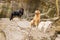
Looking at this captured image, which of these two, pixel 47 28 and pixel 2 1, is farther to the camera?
pixel 2 1

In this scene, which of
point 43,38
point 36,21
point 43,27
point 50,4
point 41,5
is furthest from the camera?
point 41,5

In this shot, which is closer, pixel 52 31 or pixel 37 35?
Result: pixel 37 35

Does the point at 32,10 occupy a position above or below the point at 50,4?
below

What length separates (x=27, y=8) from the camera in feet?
48.8

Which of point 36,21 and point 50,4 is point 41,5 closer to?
point 50,4

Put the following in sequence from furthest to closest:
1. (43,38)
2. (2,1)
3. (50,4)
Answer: (2,1) < (50,4) < (43,38)

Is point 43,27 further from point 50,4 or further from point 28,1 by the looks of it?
point 28,1

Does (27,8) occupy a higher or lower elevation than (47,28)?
lower

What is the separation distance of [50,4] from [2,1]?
441 centimetres

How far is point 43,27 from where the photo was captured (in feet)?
20.3

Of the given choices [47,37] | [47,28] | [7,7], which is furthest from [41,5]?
[47,37]

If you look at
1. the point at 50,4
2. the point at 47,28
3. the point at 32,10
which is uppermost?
the point at 47,28

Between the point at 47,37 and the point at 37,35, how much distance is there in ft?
1.01

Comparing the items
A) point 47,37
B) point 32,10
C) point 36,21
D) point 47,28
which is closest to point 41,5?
point 32,10
